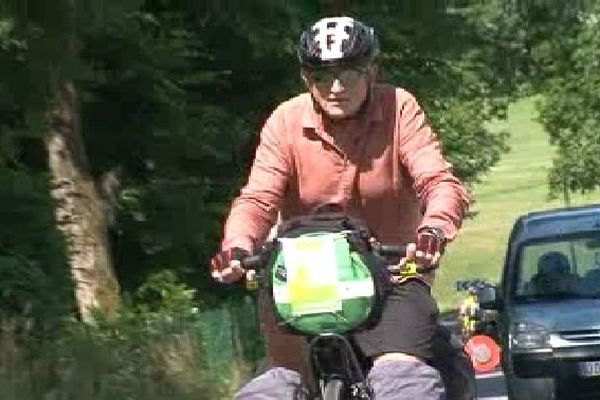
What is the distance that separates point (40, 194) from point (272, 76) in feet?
21.5

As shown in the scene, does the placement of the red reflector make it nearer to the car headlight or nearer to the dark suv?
the dark suv

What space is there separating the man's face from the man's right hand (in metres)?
0.54

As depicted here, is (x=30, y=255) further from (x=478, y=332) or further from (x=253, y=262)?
(x=253, y=262)

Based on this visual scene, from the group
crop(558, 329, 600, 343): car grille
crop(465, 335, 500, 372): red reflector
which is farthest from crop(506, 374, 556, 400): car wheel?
crop(465, 335, 500, 372): red reflector

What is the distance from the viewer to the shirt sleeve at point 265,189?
19.1ft

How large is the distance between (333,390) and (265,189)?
2.45 feet

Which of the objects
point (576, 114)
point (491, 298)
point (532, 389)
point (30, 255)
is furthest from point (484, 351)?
point (576, 114)

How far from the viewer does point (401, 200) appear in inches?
236

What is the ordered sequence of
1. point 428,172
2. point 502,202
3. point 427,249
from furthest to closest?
point 502,202
point 428,172
point 427,249

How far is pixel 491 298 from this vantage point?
15211 mm

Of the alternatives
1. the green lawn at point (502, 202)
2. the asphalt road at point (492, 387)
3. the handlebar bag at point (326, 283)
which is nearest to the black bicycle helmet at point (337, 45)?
the handlebar bag at point (326, 283)

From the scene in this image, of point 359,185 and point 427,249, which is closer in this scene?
point 427,249

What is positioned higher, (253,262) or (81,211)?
(81,211)

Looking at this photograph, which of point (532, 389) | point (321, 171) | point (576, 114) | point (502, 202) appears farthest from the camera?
point (502, 202)
